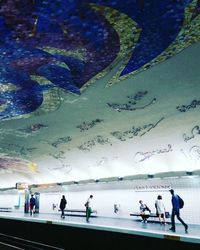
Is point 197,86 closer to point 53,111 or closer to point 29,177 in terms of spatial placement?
point 53,111

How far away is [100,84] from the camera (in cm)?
889

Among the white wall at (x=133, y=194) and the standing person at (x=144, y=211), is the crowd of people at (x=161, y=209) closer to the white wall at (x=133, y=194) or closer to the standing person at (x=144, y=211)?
the standing person at (x=144, y=211)

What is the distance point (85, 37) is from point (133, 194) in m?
12.5

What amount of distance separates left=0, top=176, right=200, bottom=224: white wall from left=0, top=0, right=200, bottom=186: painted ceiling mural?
1.20 metres

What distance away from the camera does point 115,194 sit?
18.7m

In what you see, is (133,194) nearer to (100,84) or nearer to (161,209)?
(161,209)

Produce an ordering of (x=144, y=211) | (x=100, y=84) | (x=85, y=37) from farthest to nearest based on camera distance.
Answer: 1. (x=144, y=211)
2. (x=100, y=84)
3. (x=85, y=37)

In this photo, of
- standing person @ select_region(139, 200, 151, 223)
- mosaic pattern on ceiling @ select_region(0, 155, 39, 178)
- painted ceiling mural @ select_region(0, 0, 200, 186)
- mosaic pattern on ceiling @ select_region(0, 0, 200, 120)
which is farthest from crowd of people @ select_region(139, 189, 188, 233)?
mosaic pattern on ceiling @ select_region(0, 155, 39, 178)

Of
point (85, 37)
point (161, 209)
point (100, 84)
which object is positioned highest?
point (85, 37)

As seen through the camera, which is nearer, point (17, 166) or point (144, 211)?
point (144, 211)

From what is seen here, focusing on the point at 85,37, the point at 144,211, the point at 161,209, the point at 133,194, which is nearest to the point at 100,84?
the point at 85,37

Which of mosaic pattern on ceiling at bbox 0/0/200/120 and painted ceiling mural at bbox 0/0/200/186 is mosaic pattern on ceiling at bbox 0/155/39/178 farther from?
mosaic pattern on ceiling at bbox 0/0/200/120

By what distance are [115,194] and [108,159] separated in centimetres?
383

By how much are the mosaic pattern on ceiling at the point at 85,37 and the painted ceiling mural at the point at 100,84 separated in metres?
0.02
